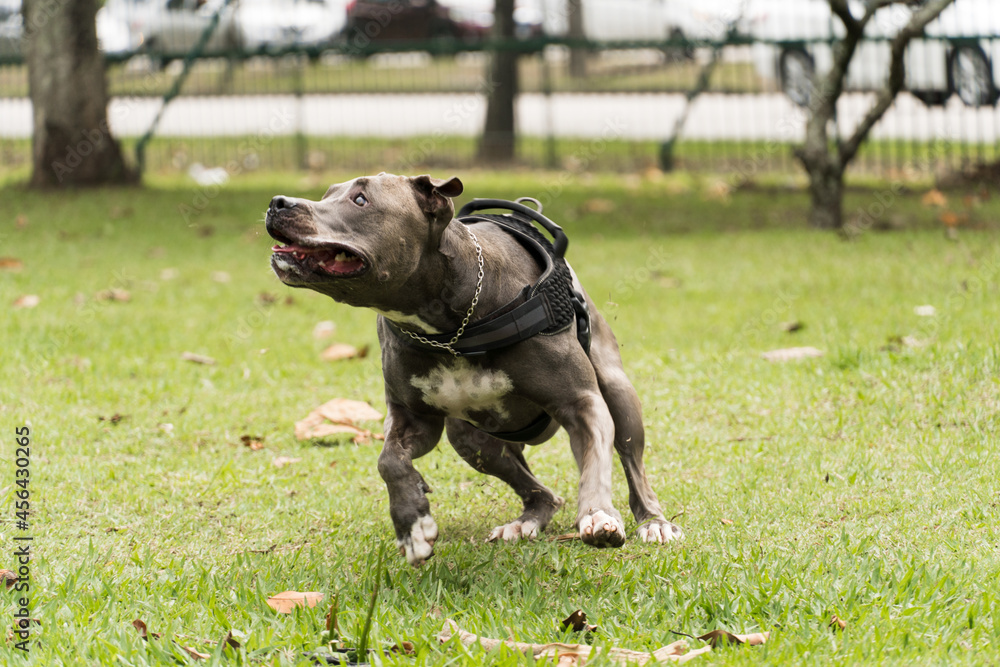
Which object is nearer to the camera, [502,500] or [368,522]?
[368,522]

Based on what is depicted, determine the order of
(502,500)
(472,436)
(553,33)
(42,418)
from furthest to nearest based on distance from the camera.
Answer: (553,33) → (42,418) → (502,500) → (472,436)

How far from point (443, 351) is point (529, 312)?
1.08ft

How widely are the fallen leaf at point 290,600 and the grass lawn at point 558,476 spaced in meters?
0.04

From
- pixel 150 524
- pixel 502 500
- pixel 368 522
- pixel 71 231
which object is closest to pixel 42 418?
pixel 150 524

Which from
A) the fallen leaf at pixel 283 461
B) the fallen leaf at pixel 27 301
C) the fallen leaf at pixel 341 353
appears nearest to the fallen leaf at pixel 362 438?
the fallen leaf at pixel 283 461

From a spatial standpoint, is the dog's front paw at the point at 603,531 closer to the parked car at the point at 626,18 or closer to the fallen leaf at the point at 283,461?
the fallen leaf at the point at 283,461

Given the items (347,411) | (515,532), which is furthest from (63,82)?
(515,532)

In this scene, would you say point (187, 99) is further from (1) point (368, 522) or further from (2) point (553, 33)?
(1) point (368, 522)

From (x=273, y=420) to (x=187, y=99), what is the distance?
1148cm

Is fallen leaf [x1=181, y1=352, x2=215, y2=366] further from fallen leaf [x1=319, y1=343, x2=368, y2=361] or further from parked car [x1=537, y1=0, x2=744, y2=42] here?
parked car [x1=537, y1=0, x2=744, y2=42]

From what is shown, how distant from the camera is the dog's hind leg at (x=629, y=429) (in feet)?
14.4

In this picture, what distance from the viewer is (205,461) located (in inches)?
218

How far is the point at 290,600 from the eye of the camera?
377 centimetres

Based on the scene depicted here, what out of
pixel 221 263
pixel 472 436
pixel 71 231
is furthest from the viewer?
pixel 71 231
